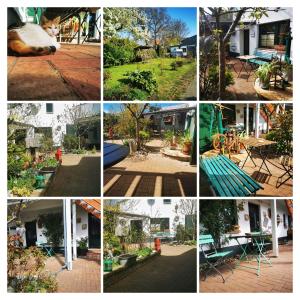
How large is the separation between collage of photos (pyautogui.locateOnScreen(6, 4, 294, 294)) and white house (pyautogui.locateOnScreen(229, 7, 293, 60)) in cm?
1

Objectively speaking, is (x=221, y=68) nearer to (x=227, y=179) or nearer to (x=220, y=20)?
(x=220, y=20)

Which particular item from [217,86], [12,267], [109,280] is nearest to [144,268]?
[109,280]

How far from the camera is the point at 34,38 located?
4.74 meters

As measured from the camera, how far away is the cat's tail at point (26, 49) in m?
4.64

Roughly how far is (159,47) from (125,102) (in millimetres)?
694

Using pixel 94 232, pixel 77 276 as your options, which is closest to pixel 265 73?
pixel 94 232

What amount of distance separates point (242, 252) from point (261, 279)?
33 cm

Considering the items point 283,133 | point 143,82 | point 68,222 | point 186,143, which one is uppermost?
point 143,82

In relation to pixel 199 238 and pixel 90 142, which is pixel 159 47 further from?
pixel 199 238

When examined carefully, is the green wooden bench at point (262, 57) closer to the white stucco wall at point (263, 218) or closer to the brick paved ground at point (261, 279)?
the white stucco wall at point (263, 218)

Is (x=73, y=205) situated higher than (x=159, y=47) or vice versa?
(x=159, y=47)

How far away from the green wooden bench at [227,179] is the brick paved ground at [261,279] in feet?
2.38

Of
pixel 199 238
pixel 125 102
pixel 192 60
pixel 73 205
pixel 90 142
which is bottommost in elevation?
pixel 199 238

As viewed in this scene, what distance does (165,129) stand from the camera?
4.75 metres
